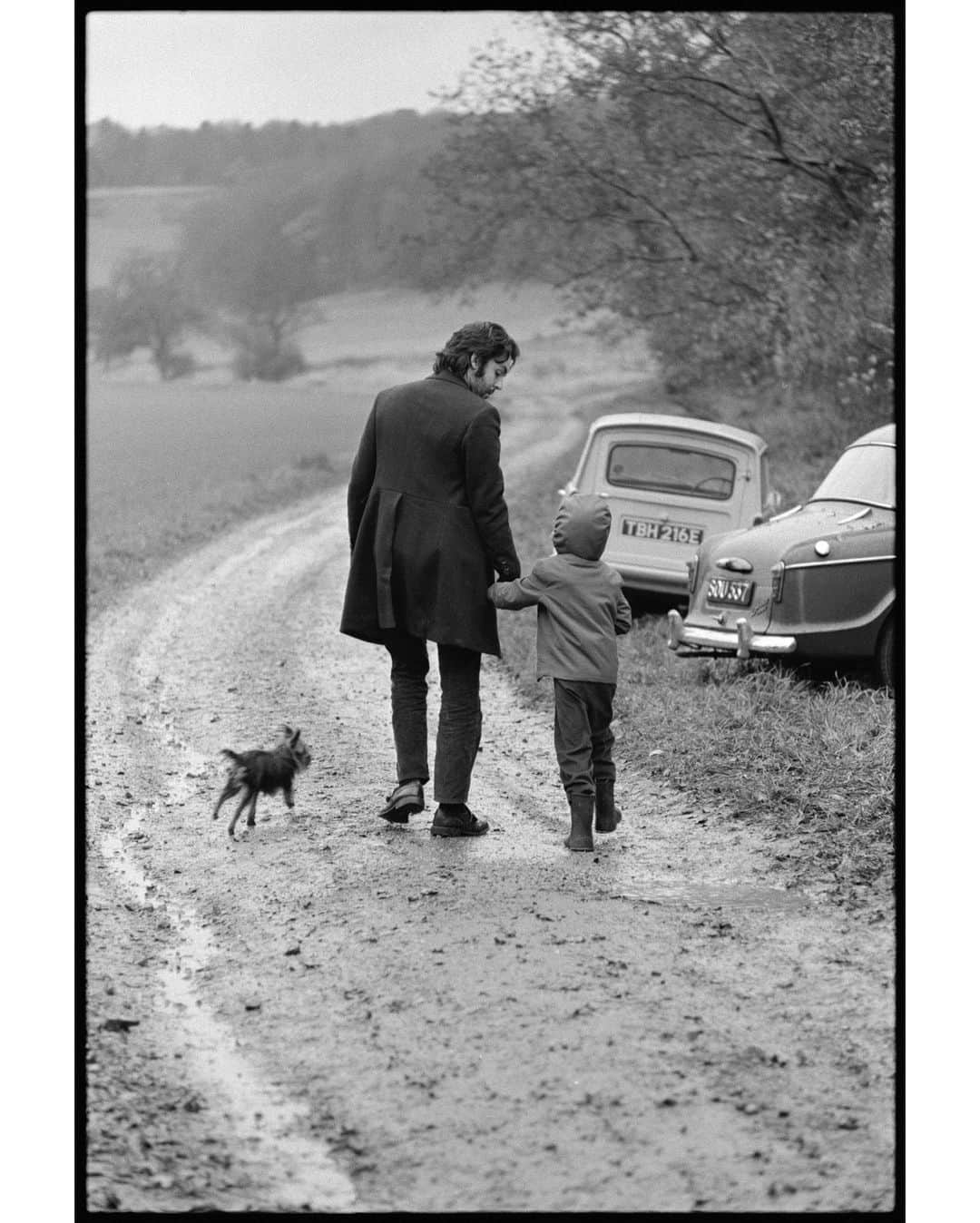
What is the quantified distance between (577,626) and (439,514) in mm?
765

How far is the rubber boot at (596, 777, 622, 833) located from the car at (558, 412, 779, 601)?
5.87 meters

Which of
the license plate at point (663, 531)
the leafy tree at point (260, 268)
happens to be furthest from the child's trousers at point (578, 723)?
the leafy tree at point (260, 268)

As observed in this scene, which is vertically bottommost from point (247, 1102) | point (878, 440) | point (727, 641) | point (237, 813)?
point (247, 1102)

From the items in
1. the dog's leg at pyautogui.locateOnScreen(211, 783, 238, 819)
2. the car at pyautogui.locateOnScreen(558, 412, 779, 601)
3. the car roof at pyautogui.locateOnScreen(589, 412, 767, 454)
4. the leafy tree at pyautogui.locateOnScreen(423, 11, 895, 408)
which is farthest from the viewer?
the leafy tree at pyautogui.locateOnScreen(423, 11, 895, 408)

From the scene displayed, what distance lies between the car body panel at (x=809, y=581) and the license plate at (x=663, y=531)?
6.63 ft

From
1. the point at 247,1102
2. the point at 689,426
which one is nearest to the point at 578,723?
the point at 247,1102

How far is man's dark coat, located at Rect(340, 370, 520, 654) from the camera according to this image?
6.58m

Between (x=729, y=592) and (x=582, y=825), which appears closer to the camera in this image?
(x=582, y=825)

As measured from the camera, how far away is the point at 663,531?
1313 centimetres

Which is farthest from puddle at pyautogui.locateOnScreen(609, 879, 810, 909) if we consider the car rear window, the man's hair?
the car rear window

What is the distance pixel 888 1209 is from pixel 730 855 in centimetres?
277

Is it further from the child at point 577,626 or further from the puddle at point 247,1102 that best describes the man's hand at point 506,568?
the puddle at point 247,1102

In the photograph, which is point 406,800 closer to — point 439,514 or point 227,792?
point 227,792

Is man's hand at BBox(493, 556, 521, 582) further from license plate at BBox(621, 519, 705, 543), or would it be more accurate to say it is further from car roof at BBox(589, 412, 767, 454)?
car roof at BBox(589, 412, 767, 454)
